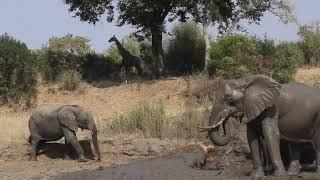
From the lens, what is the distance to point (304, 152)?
39.5ft

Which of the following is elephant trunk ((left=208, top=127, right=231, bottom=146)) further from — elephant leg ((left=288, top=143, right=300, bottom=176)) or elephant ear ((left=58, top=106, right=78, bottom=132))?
elephant ear ((left=58, top=106, right=78, bottom=132))

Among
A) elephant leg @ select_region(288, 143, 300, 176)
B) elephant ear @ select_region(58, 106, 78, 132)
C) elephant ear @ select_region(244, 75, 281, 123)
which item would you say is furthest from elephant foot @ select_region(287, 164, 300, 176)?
elephant ear @ select_region(58, 106, 78, 132)

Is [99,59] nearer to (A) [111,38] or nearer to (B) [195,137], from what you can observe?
(A) [111,38]

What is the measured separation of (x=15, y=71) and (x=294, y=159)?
16.8m

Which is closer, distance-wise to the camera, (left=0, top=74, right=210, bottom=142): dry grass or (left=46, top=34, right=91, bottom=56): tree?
(left=0, top=74, right=210, bottom=142): dry grass

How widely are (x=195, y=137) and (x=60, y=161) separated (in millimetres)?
3800

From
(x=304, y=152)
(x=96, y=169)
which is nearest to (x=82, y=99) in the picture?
(x=96, y=169)

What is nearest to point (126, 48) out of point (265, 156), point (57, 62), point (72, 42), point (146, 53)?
point (72, 42)

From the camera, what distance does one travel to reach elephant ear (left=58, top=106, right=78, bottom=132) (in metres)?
15.3

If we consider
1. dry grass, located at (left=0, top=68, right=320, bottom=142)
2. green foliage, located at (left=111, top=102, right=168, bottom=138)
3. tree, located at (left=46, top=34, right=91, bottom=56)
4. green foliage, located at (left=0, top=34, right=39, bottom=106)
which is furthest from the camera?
tree, located at (left=46, top=34, right=91, bottom=56)

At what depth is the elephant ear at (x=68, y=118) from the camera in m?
15.3

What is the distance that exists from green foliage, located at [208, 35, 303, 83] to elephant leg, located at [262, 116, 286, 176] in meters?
11.9

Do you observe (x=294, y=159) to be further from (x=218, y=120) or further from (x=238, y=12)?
(x=238, y=12)

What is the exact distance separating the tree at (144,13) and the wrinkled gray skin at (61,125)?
12249 mm
